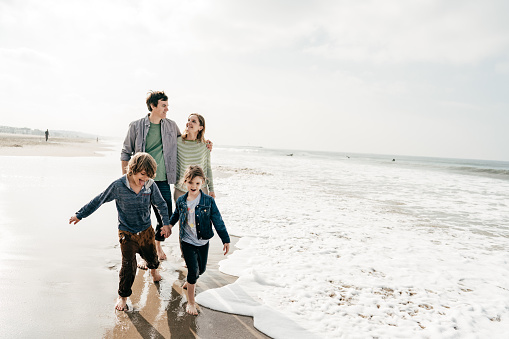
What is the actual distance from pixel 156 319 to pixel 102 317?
0.49 meters

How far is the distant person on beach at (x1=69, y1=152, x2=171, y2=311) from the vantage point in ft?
9.61

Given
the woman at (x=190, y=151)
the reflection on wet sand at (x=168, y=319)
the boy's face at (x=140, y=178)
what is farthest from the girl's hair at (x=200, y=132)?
the reflection on wet sand at (x=168, y=319)

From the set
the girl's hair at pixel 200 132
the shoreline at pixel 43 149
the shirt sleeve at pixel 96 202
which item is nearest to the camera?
the shirt sleeve at pixel 96 202

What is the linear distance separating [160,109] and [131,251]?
1963 millimetres

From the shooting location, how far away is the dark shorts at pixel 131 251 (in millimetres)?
2936

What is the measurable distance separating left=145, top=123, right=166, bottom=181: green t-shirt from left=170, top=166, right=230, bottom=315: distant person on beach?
44.8 inches

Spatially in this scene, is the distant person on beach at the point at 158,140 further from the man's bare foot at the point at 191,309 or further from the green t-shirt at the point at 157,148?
the man's bare foot at the point at 191,309

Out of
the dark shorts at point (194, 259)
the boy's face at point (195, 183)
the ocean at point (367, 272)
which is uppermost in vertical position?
the boy's face at point (195, 183)

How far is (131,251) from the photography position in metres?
3.02

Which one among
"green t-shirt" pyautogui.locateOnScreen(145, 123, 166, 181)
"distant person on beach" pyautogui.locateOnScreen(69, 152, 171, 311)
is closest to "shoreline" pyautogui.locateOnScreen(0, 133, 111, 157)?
"green t-shirt" pyautogui.locateOnScreen(145, 123, 166, 181)

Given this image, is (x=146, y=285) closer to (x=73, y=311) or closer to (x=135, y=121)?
(x=73, y=311)

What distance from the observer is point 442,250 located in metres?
5.75

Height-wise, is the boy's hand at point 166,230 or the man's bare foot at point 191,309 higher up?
the boy's hand at point 166,230

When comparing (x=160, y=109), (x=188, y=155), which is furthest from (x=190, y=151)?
(x=160, y=109)
